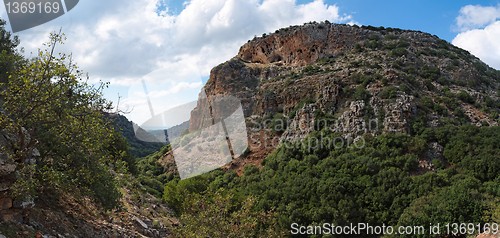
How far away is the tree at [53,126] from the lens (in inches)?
392

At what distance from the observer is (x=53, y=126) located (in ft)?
36.1

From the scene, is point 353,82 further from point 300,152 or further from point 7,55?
point 7,55

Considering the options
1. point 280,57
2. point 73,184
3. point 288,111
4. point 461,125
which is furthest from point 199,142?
point 73,184

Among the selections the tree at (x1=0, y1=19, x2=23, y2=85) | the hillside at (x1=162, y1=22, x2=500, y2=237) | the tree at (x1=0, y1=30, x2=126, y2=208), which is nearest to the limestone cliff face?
the hillside at (x1=162, y1=22, x2=500, y2=237)

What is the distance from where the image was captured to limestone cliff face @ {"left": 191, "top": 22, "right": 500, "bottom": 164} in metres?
40.1

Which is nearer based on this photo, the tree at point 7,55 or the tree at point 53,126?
the tree at point 53,126

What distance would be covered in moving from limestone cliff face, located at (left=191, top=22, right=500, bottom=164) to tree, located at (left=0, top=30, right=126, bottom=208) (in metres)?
32.2

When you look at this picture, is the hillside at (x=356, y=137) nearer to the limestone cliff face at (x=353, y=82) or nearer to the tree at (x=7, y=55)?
the limestone cliff face at (x=353, y=82)

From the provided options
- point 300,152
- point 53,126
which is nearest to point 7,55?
point 53,126

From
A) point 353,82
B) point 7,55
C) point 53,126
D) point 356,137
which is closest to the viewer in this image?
point 53,126

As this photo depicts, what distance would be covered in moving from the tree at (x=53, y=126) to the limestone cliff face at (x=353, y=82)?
106ft

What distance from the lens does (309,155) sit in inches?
1583

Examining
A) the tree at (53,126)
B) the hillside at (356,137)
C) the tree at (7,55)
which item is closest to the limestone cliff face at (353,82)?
the hillside at (356,137)

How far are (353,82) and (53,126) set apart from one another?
129ft
